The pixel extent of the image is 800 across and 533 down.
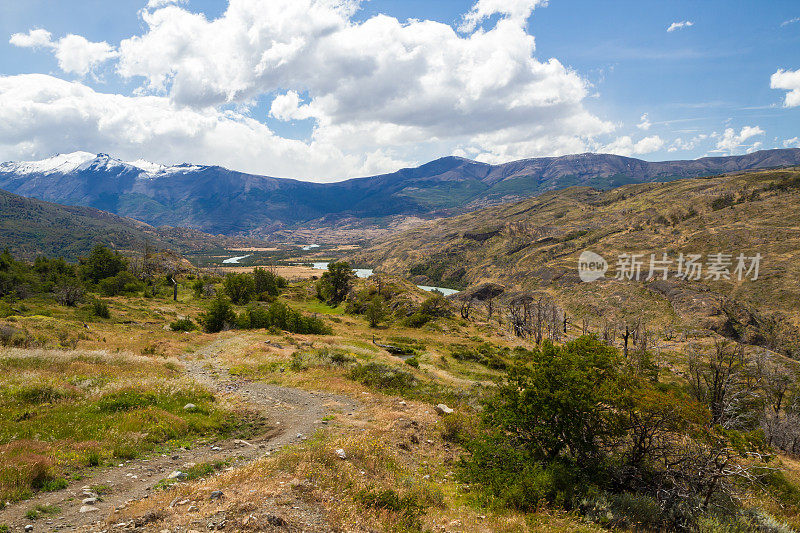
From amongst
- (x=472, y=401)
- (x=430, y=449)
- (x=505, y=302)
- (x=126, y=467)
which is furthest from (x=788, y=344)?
(x=126, y=467)

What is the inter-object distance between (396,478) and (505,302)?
163 metres

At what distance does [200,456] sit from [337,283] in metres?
92.9

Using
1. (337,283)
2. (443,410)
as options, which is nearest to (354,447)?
(443,410)

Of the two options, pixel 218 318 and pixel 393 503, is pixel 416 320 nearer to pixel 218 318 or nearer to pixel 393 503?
pixel 218 318

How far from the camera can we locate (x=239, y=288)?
85.7 metres

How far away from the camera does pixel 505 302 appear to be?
550 feet

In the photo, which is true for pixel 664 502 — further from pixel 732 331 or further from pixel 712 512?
pixel 732 331

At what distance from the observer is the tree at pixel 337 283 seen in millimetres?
103025

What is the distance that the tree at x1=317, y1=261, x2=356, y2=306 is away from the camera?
4056 inches

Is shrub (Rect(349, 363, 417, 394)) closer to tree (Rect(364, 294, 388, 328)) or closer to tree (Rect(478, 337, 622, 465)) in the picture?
tree (Rect(478, 337, 622, 465))

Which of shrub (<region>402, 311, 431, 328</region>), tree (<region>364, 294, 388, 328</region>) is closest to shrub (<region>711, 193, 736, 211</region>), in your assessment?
shrub (<region>402, 311, 431, 328</region>)

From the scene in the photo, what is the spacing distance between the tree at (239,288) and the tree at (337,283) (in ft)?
75.8

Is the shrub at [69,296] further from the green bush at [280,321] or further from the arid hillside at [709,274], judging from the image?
the arid hillside at [709,274]

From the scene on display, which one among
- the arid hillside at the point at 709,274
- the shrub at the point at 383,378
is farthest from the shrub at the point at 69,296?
the arid hillside at the point at 709,274
